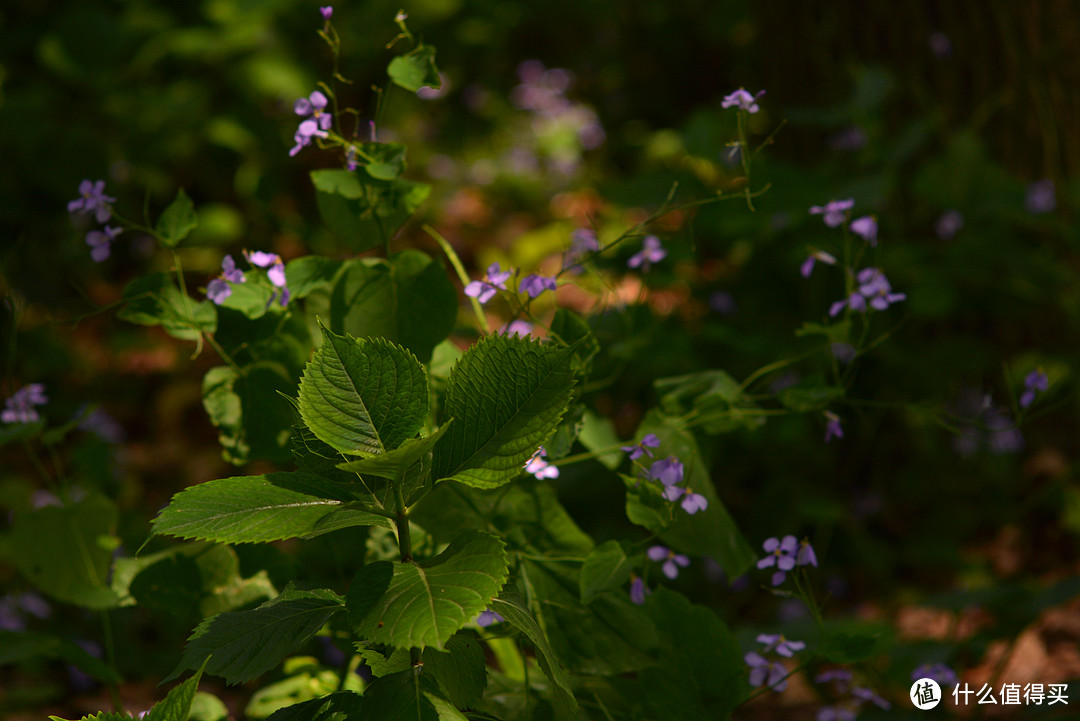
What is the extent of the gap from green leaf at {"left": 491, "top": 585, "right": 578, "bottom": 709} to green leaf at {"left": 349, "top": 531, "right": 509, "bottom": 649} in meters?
0.05

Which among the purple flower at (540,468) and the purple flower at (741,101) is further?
the purple flower at (741,101)

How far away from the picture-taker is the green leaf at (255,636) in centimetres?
78

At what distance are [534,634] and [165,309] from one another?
2.38ft

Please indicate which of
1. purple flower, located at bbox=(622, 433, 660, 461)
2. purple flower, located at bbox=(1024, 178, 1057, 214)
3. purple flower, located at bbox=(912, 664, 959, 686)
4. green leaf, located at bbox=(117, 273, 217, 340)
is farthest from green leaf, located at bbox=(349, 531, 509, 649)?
purple flower, located at bbox=(1024, 178, 1057, 214)

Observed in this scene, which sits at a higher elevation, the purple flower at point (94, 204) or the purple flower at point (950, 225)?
the purple flower at point (94, 204)

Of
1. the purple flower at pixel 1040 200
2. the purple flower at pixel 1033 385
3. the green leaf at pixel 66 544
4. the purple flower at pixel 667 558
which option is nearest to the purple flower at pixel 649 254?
the purple flower at pixel 667 558

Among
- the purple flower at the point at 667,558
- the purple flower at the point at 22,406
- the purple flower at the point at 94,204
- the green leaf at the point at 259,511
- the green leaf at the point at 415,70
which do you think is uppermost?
the green leaf at the point at 415,70

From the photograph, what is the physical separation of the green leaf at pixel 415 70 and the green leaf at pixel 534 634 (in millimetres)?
686

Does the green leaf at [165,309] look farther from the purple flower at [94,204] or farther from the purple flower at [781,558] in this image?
the purple flower at [781,558]

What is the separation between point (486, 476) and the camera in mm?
887

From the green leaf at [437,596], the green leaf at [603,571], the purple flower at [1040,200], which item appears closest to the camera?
the green leaf at [437,596]

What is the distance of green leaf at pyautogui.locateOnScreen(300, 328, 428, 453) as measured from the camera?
85cm

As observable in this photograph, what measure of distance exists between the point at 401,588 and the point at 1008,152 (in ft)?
7.67

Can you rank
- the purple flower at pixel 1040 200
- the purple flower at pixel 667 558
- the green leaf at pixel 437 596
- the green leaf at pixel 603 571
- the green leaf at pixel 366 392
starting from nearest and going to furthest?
the green leaf at pixel 437 596, the green leaf at pixel 366 392, the green leaf at pixel 603 571, the purple flower at pixel 667 558, the purple flower at pixel 1040 200
